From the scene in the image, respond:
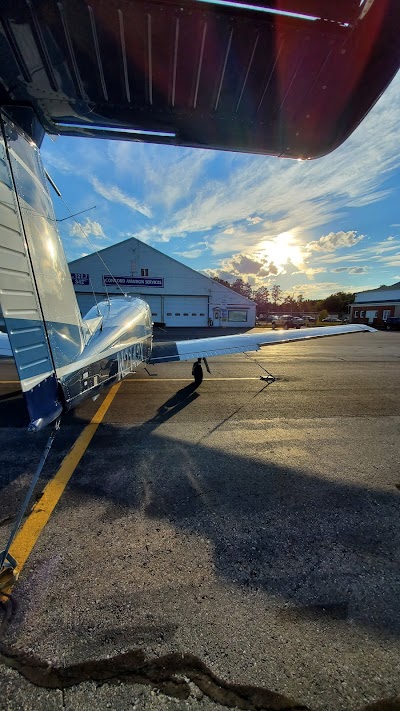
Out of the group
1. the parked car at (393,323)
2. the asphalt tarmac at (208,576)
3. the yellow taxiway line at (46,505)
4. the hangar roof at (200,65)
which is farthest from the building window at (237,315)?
the hangar roof at (200,65)

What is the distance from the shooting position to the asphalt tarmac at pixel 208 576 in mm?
1398

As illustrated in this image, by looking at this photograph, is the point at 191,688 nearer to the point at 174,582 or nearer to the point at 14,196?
the point at 174,582

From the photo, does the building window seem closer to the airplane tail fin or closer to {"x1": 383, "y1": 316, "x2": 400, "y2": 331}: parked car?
{"x1": 383, "y1": 316, "x2": 400, "y2": 331}: parked car

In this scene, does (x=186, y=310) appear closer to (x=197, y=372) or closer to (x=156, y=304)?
(x=156, y=304)

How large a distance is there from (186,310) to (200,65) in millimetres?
33653

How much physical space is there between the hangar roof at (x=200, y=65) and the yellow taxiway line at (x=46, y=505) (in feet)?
10.2

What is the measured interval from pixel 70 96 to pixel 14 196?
81 centimetres

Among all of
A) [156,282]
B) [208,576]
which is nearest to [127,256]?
[156,282]

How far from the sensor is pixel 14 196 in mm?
2205

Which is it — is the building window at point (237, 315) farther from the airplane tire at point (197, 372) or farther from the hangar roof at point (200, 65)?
the hangar roof at point (200, 65)

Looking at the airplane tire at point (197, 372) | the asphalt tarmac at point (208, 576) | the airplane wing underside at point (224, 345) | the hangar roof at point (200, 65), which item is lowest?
the asphalt tarmac at point (208, 576)

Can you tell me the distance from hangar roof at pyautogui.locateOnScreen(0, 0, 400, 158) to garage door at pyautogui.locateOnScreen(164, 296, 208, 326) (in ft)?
107

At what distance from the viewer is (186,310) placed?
3509 cm

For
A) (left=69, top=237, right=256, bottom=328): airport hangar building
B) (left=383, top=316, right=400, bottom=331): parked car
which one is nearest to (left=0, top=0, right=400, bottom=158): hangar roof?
(left=69, top=237, right=256, bottom=328): airport hangar building
